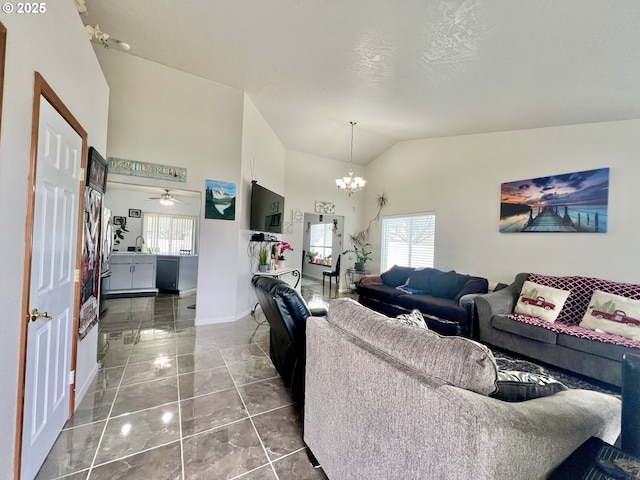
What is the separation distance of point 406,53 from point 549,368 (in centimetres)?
365

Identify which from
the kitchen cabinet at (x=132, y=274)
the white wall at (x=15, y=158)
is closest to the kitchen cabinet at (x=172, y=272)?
the kitchen cabinet at (x=132, y=274)

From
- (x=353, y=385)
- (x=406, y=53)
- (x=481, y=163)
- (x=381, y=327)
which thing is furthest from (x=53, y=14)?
(x=481, y=163)

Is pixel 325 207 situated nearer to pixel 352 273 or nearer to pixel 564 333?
pixel 352 273

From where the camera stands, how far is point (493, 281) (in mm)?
4137

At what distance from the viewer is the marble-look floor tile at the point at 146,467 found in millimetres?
1414

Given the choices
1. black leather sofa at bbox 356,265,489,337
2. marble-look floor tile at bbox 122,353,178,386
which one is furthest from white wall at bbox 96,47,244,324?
black leather sofa at bbox 356,265,489,337

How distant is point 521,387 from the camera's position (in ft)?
3.37

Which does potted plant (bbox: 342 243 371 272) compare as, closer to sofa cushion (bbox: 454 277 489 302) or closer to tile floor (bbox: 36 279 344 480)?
sofa cushion (bbox: 454 277 489 302)

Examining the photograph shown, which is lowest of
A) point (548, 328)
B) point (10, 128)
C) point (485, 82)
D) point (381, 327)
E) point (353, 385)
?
point (548, 328)

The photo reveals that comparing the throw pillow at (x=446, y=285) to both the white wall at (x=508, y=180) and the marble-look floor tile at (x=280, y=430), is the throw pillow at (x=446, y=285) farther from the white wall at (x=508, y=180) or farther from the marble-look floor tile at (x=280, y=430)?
the marble-look floor tile at (x=280, y=430)

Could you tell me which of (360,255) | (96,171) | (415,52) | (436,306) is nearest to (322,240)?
(360,255)

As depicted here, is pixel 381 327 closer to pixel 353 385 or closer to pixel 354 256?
pixel 353 385

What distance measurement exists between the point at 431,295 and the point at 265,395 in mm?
3324

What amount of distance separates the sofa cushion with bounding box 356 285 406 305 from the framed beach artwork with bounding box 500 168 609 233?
6.50 ft
